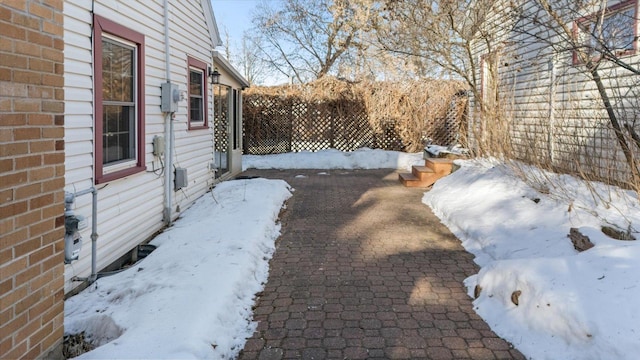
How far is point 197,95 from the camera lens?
8.70 metres

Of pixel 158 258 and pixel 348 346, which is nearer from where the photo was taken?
pixel 348 346

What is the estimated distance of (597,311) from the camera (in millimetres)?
3207

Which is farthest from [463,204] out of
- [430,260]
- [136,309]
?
[136,309]

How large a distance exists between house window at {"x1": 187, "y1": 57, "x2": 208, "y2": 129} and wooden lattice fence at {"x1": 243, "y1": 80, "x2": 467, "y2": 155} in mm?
7321

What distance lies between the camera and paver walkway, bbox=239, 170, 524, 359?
341cm

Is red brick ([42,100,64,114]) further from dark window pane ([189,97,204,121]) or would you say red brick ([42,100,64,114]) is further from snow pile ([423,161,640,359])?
dark window pane ([189,97,204,121])

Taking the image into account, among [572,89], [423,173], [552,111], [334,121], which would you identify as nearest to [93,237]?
[552,111]

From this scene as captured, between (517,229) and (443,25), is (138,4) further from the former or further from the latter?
(443,25)

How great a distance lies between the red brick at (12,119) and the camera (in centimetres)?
231

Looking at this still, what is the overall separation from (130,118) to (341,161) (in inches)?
389

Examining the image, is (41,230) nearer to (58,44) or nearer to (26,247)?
(26,247)

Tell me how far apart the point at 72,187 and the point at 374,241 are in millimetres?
3657

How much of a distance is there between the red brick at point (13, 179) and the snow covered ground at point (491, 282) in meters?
1.18

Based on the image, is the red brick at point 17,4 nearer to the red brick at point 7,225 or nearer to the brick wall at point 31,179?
the brick wall at point 31,179
